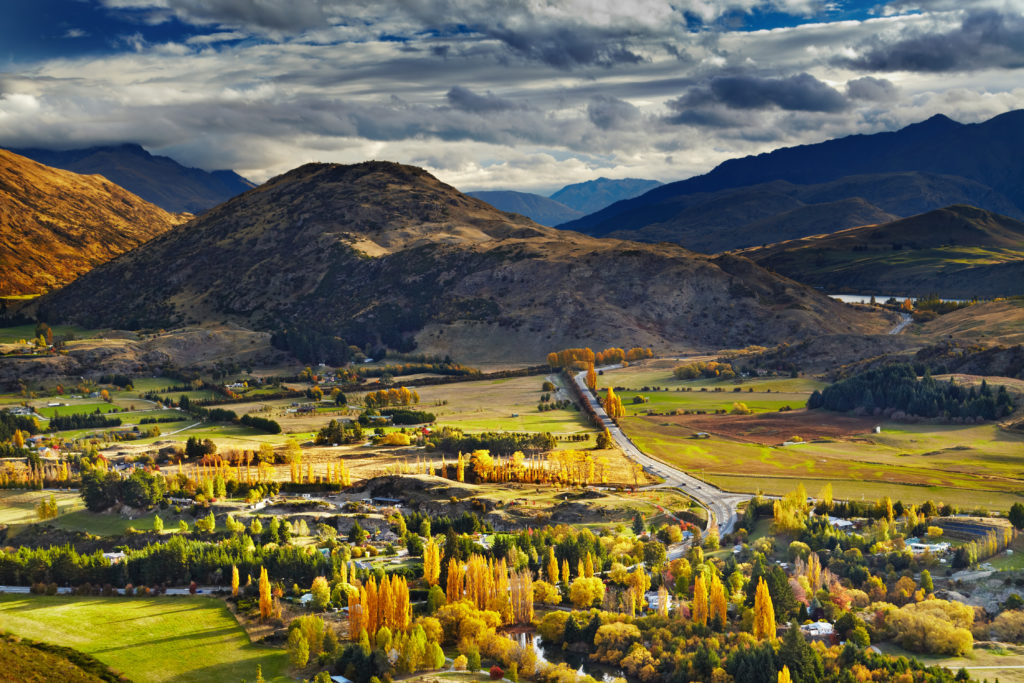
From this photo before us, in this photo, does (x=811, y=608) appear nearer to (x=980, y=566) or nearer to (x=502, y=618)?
(x=980, y=566)

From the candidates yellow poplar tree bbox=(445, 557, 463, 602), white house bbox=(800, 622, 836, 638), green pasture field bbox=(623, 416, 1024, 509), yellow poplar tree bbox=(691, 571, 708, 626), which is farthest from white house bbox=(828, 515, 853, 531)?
yellow poplar tree bbox=(445, 557, 463, 602)

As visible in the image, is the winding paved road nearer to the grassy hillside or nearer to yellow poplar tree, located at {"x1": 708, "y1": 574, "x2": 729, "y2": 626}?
yellow poplar tree, located at {"x1": 708, "y1": 574, "x2": 729, "y2": 626}

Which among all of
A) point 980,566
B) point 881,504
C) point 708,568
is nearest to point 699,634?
point 708,568

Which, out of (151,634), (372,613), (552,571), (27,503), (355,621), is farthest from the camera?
(27,503)

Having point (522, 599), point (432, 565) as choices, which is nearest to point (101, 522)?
point (432, 565)

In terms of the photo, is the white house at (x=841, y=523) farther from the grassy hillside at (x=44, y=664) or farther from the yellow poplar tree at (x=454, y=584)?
the grassy hillside at (x=44, y=664)

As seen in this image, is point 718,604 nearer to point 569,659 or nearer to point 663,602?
point 663,602
